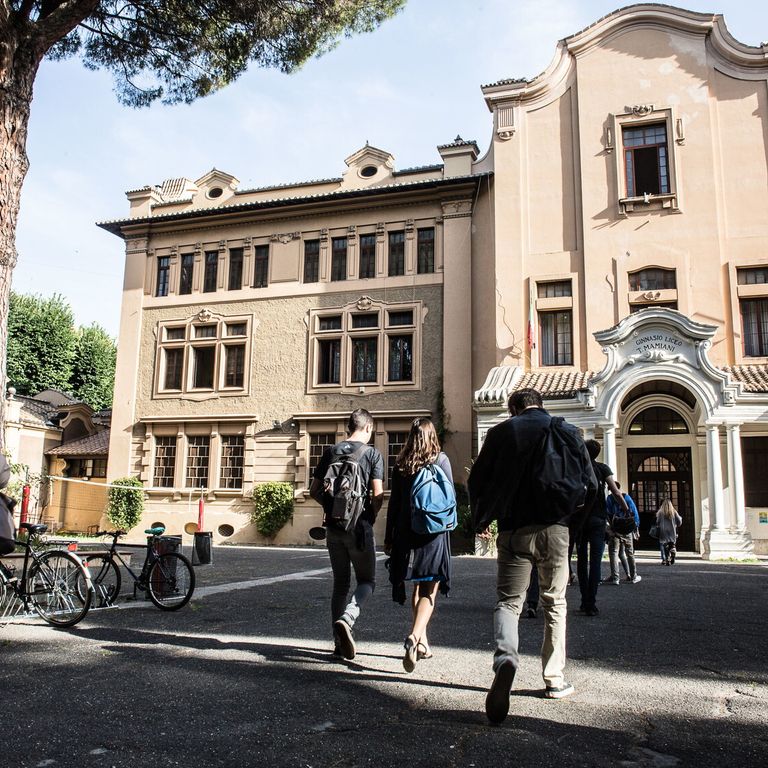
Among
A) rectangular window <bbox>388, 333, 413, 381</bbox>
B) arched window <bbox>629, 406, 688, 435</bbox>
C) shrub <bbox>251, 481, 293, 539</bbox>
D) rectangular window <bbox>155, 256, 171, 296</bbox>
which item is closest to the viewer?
arched window <bbox>629, 406, 688, 435</bbox>

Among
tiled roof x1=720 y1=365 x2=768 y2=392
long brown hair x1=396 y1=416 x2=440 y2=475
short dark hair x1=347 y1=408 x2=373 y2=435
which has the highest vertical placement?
tiled roof x1=720 y1=365 x2=768 y2=392

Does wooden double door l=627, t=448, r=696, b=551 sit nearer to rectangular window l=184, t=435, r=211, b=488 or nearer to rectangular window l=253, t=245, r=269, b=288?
rectangular window l=253, t=245, r=269, b=288

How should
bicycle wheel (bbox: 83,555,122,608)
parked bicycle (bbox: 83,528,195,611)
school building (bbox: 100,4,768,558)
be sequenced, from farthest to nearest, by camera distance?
school building (bbox: 100,4,768,558), parked bicycle (bbox: 83,528,195,611), bicycle wheel (bbox: 83,555,122,608)

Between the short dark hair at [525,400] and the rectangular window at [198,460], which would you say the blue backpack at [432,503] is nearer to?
the short dark hair at [525,400]

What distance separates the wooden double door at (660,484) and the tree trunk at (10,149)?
1722cm

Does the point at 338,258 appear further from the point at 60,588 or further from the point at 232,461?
the point at 60,588

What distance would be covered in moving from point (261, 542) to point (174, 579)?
650 inches

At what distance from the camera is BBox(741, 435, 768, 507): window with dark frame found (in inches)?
789

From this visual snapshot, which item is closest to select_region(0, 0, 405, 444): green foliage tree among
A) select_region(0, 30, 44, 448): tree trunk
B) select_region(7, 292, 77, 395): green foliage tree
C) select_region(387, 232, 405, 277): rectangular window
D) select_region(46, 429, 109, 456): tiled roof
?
select_region(0, 30, 44, 448): tree trunk

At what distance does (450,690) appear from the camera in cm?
484

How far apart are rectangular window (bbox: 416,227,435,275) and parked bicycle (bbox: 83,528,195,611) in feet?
57.8

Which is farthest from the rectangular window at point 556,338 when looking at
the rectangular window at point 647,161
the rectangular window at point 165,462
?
the rectangular window at point 165,462

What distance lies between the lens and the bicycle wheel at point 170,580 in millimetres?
8391

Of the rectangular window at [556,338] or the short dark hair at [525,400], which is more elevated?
the rectangular window at [556,338]
